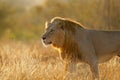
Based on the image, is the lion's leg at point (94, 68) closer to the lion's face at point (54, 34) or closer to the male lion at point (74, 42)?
the male lion at point (74, 42)

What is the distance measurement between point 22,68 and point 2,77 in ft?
1.90

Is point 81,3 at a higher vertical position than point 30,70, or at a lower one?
higher

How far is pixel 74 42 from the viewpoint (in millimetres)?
10062

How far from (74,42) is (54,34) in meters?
0.43

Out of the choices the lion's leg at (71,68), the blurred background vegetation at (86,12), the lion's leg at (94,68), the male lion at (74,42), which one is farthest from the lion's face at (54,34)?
the blurred background vegetation at (86,12)

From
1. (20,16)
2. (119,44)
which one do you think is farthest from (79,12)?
(20,16)

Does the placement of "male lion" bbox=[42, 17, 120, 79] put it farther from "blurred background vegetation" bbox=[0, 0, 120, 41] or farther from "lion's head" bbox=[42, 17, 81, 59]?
"blurred background vegetation" bbox=[0, 0, 120, 41]

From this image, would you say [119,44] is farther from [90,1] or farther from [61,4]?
[61,4]

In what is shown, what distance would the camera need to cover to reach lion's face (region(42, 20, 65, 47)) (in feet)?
32.0

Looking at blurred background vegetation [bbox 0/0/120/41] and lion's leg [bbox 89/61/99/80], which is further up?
blurred background vegetation [bbox 0/0/120/41]

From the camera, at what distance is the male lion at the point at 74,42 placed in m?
9.89

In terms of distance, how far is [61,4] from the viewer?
22062mm

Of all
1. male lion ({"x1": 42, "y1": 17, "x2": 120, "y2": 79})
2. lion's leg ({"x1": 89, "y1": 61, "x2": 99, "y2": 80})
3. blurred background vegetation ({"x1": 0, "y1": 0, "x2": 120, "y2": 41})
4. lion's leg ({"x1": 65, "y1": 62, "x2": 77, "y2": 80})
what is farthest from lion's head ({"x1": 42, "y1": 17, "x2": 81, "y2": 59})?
blurred background vegetation ({"x1": 0, "y1": 0, "x2": 120, "y2": 41})

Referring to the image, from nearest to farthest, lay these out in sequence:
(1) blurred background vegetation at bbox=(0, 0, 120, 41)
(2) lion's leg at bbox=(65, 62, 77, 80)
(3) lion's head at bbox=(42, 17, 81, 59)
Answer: (2) lion's leg at bbox=(65, 62, 77, 80) → (3) lion's head at bbox=(42, 17, 81, 59) → (1) blurred background vegetation at bbox=(0, 0, 120, 41)
